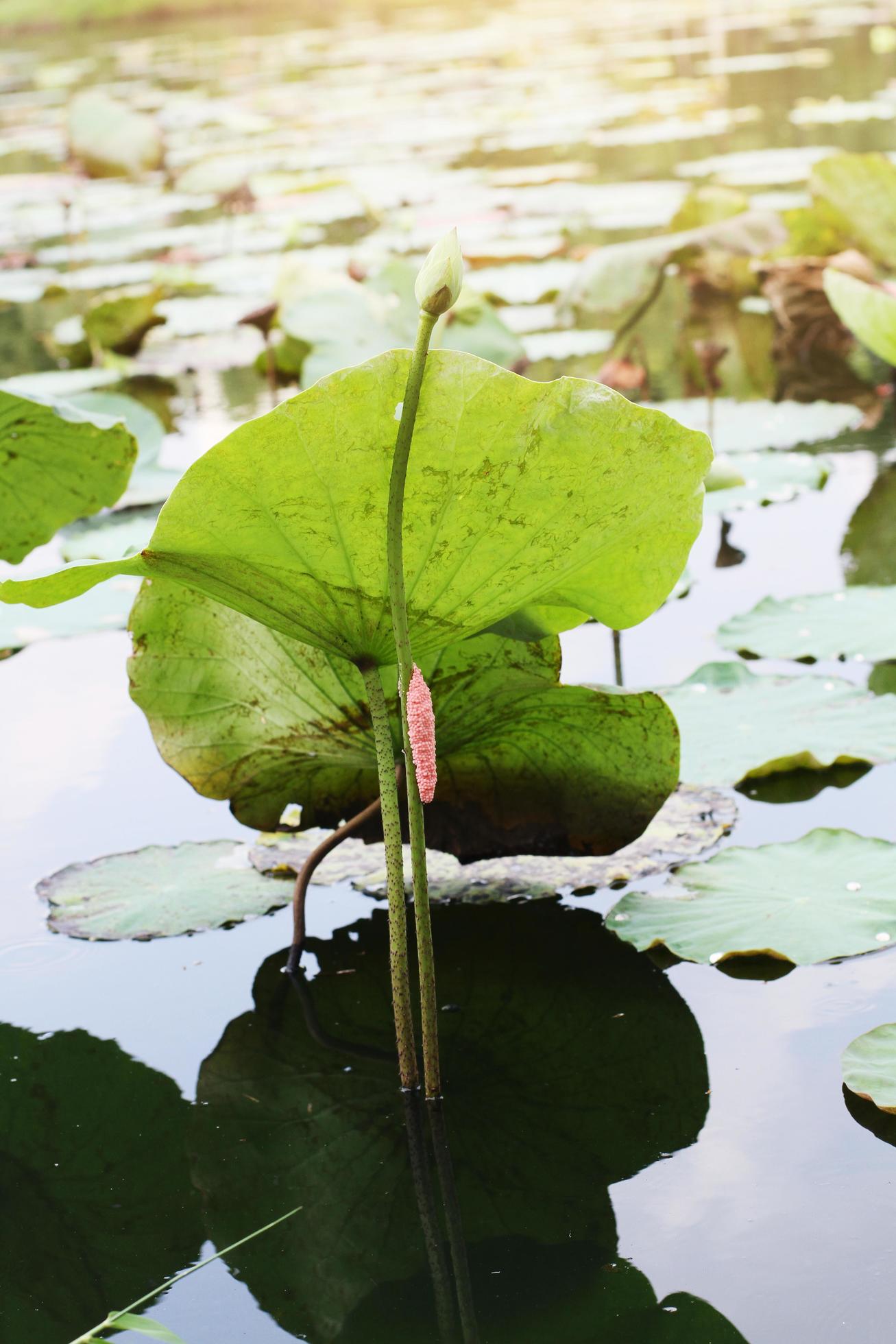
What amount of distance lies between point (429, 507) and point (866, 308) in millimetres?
1268

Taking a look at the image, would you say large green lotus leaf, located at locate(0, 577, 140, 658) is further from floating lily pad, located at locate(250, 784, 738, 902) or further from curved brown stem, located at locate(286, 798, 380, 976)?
curved brown stem, located at locate(286, 798, 380, 976)

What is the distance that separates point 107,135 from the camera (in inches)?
219

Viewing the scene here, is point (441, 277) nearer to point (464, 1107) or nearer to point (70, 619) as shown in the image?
point (464, 1107)

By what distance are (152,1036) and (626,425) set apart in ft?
2.09

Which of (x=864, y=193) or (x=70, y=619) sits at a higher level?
(x=864, y=193)

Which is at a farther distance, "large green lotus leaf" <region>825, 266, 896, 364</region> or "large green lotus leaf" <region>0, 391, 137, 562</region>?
"large green lotus leaf" <region>825, 266, 896, 364</region>

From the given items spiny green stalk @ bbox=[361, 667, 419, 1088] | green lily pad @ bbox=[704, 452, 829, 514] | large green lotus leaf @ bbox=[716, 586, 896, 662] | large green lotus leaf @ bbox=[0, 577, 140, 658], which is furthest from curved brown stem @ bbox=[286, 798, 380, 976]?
green lily pad @ bbox=[704, 452, 829, 514]

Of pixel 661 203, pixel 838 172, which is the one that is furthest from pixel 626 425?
pixel 661 203

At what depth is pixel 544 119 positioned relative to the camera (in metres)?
8.88

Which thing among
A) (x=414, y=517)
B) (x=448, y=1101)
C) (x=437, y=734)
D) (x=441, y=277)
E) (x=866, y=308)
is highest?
(x=441, y=277)

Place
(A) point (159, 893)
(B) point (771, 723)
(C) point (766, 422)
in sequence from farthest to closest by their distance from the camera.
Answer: (C) point (766, 422) → (B) point (771, 723) → (A) point (159, 893)

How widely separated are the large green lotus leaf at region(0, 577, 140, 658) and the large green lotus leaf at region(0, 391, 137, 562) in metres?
0.52

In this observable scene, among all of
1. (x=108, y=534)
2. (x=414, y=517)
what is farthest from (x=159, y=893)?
(x=108, y=534)

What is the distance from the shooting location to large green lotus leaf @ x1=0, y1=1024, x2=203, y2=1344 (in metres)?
0.96
